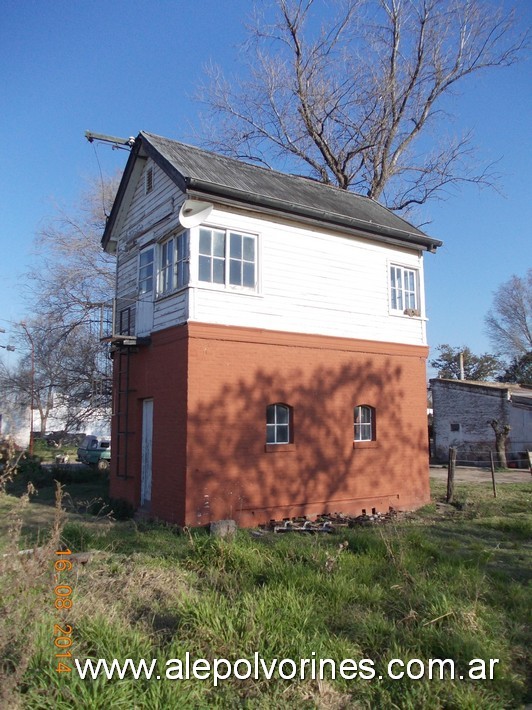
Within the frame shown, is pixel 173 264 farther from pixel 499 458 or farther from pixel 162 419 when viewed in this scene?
pixel 499 458

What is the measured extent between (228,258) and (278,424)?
3559mm

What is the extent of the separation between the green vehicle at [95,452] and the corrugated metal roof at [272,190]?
14.1 metres

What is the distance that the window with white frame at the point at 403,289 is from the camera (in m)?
14.5

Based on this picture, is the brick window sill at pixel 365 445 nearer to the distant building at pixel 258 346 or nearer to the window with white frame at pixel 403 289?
the distant building at pixel 258 346

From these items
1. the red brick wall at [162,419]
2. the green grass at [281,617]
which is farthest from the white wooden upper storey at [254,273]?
the green grass at [281,617]

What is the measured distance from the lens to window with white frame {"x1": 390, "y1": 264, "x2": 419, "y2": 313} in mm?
14500

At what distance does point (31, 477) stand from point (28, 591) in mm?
14691

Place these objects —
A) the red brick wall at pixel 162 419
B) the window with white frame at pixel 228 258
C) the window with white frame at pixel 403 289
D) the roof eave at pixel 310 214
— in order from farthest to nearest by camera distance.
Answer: the window with white frame at pixel 403 289 → the window with white frame at pixel 228 258 → the roof eave at pixel 310 214 → the red brick wall at pixel 162 419

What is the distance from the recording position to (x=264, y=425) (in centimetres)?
1162

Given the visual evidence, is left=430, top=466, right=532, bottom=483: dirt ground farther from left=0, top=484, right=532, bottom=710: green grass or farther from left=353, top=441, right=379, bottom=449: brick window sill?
left=0, top=484, right=532, bottom=710: green grass

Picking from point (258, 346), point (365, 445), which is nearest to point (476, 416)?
point (365, 445)

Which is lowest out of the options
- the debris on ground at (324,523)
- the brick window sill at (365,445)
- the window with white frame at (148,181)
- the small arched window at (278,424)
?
the debris on ground at (324,523)

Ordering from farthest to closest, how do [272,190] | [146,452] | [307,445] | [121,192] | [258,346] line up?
1. [121,192]
2. [272,190]
3. [146,452]
4. [307,445]
5. [258,346]

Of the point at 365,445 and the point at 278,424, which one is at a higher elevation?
the point at 278,424
